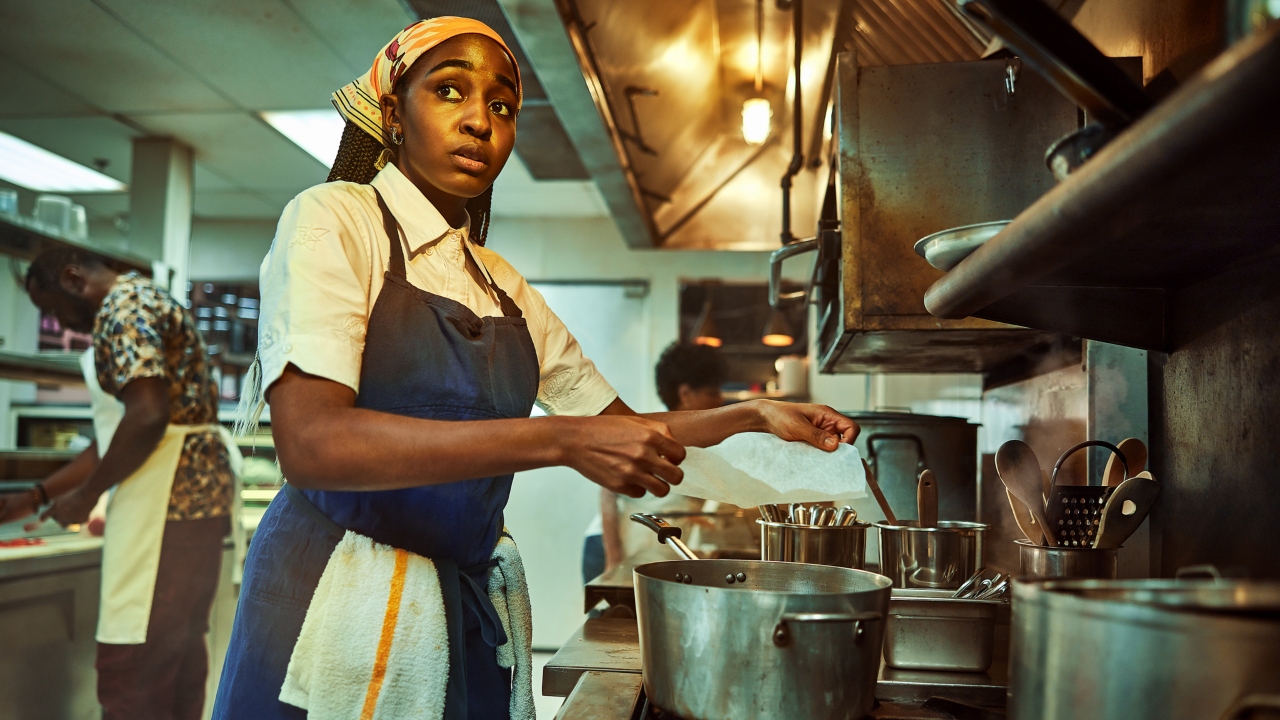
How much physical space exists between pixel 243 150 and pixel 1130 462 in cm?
439

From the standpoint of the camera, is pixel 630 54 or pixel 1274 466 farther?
pixel 630 54

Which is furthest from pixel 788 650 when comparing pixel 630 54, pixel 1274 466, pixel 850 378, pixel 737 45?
pixel 850 378

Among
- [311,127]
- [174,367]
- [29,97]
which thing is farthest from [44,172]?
[174,367]

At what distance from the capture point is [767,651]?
2.67ft

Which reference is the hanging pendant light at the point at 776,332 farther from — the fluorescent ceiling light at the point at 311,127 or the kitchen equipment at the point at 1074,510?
the kitchen equipment at the point at 1074,510

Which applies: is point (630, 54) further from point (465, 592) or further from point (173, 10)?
point (465, 592)

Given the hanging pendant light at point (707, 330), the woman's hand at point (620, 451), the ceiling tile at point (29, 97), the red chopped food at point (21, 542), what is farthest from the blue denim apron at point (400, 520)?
the hanging pendant light at point (707, 330)

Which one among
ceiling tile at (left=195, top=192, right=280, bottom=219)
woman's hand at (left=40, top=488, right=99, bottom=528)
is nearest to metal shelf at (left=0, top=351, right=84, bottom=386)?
woman's hand at (left=40, top=488, right=99, bottom=528)

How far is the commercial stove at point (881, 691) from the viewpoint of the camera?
3.24 feet

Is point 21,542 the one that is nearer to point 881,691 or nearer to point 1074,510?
point 881,691

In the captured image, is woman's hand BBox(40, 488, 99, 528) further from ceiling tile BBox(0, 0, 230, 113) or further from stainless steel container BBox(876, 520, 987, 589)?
stainless steel container BBox(876, 520, 987, 589)

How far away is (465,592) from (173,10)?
2793mm

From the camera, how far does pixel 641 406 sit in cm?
552

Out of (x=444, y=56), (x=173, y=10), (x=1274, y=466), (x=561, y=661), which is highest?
(x=173, y=10)
